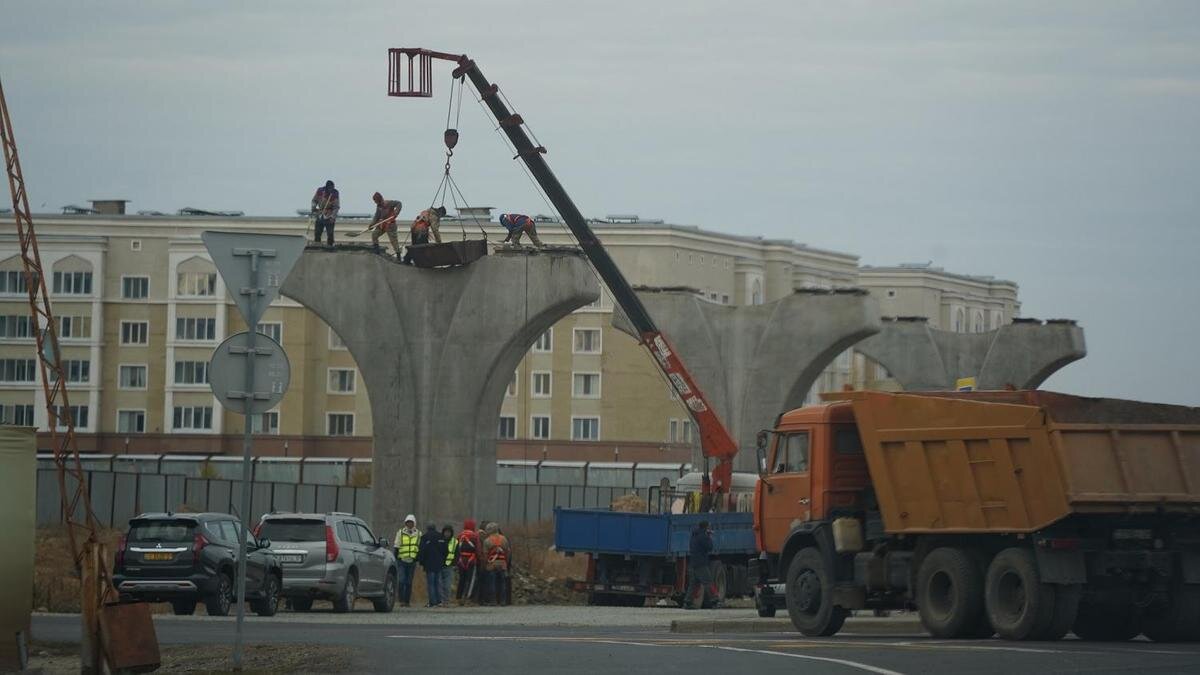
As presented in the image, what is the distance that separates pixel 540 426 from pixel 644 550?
7371 cm

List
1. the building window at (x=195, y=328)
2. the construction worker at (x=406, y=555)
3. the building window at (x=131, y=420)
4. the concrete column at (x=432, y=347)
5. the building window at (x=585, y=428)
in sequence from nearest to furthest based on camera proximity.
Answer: the construction worker at (x=406, y=555)
the concrete column at (x=432, y=347)
the building window at (x=585, y=428)
the building window at (x=195, y=328)
the building window at (x=131, y=420)

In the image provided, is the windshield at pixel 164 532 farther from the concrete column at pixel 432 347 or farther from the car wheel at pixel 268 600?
the concrete column at pixel 432 347

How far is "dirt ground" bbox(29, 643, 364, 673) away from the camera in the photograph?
17203 millimetres

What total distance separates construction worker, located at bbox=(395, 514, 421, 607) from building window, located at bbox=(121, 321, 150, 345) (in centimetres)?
7859

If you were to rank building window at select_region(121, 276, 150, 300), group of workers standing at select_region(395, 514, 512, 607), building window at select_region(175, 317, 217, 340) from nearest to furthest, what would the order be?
group of workers standing at select_region(395, 514, 512, 607) < building window at select_region(175, 317, 217, 340) < building window at select_region(121, 276, 150, 300)

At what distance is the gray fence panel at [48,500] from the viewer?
5606 cm

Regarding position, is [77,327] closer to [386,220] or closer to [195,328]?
[195,328]

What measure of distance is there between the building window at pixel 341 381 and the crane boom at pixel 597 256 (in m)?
67.4

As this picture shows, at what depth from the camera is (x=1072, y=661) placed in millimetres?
17281

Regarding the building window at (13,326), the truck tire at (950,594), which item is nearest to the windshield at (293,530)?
the truck tire at (950,594)

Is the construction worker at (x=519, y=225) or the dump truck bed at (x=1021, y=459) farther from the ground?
the construction worker at (x=519, y=225)

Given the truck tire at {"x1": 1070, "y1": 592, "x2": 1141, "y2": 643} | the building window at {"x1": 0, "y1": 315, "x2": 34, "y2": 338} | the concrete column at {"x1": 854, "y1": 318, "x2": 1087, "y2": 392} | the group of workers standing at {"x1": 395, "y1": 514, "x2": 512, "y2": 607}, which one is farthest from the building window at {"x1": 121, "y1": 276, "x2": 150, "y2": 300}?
the truck tire at {"x1": 1070, "y1": 592, "x2": 1141, "y2": 643}

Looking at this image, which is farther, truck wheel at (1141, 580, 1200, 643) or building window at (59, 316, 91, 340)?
building window at (59, 316, 91, 340)

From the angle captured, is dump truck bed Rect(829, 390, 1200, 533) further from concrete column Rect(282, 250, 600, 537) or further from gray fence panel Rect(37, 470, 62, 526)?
gray fence panel Rect(37, 470, 62, 526)
